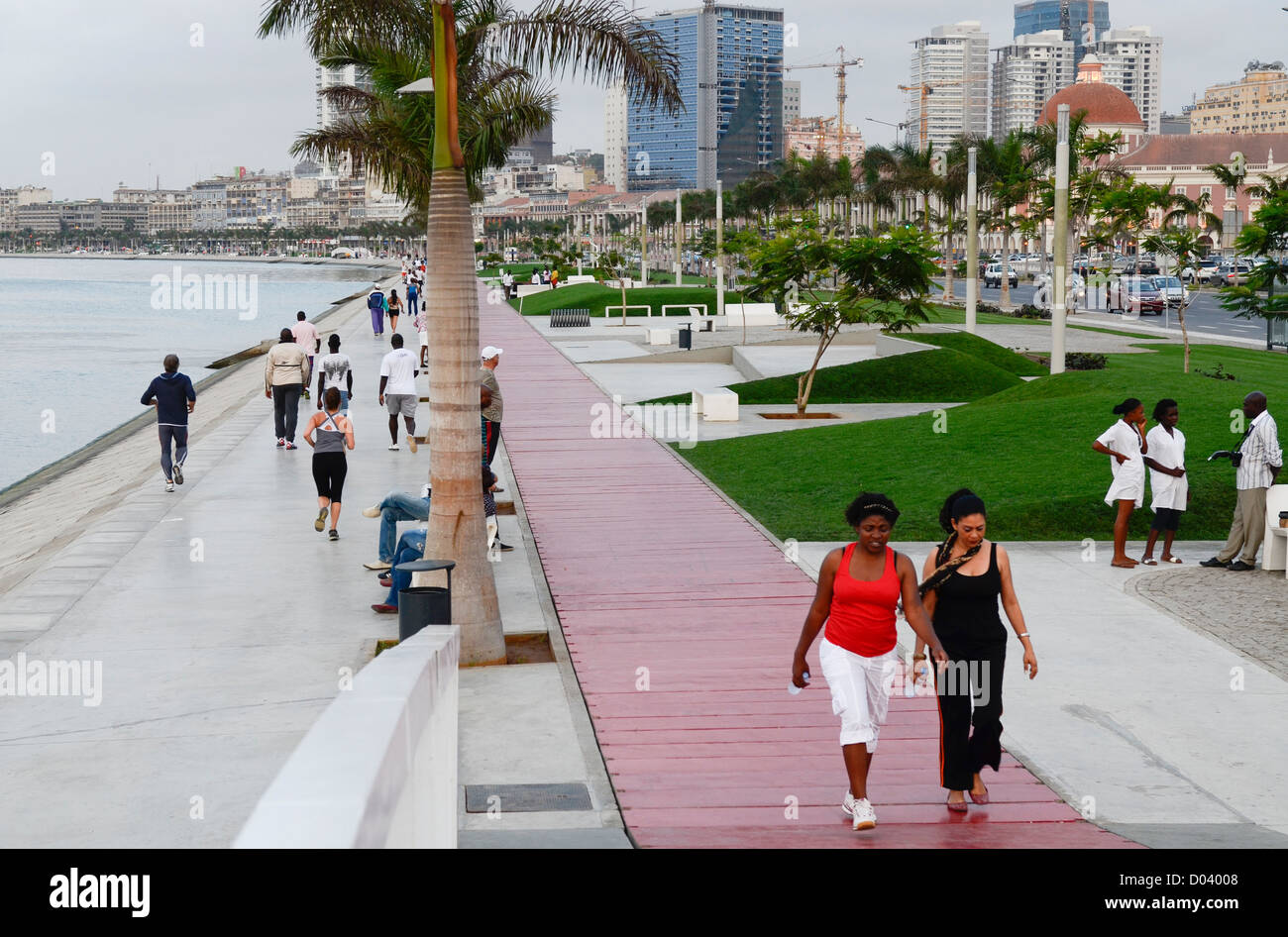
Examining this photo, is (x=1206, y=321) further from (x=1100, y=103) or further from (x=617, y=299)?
(x=1100, y=103)

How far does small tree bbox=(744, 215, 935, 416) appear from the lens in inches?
961

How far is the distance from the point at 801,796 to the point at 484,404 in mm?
7380

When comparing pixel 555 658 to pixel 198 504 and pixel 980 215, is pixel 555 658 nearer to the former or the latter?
pixel 198 504

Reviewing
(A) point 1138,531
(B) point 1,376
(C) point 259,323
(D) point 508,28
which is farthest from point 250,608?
(C) point 259,323

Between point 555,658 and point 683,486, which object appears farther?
point 683,486

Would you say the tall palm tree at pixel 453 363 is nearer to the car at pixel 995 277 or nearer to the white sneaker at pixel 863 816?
the white sneaker at pixel 863 816

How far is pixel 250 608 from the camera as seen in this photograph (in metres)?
11.9

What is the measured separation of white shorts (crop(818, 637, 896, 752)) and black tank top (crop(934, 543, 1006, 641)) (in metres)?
0.39

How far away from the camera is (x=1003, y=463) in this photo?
58.4ft

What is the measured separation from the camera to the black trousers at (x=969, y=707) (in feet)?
23.3

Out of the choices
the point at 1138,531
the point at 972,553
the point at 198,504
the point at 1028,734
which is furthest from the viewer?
the point at 198,504

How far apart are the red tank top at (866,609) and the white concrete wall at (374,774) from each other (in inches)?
91.4

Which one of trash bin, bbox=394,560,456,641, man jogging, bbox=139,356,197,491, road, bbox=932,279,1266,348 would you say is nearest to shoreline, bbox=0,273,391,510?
man jogging, bbox=139,356,197,491

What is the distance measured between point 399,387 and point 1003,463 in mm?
8333
